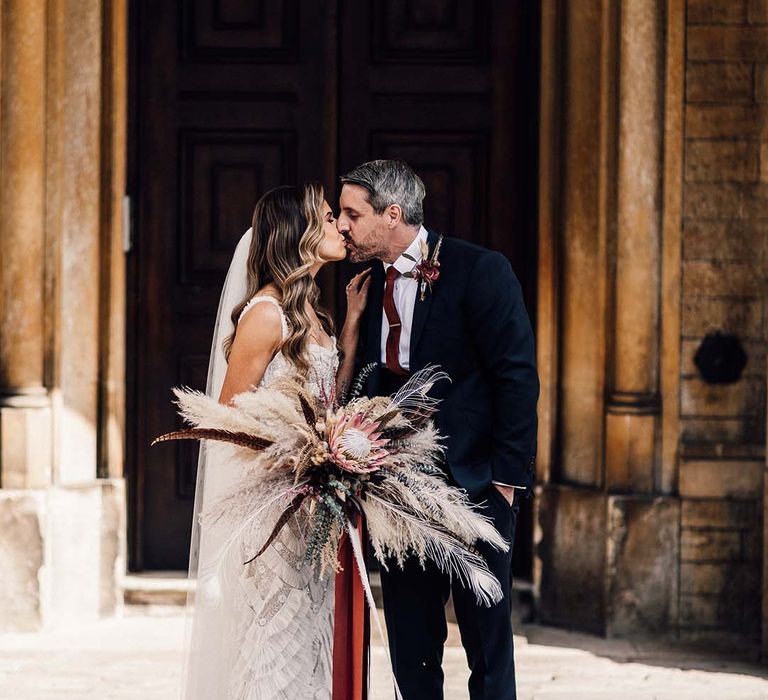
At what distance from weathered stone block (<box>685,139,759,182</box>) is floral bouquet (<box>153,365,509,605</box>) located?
111 inches

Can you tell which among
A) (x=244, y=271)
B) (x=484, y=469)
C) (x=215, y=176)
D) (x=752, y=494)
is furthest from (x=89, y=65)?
(x=752, y=494)

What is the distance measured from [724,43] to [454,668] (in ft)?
10.2

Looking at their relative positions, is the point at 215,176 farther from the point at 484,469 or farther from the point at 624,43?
the point at 484,469

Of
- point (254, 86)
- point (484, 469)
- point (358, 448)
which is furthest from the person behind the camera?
point (254, 86)

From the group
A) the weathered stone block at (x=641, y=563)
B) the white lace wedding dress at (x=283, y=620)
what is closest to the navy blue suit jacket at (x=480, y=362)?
the white lace wedding dress at (x=283, y=620)

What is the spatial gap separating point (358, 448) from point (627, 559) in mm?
2806

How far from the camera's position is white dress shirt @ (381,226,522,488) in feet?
14.5

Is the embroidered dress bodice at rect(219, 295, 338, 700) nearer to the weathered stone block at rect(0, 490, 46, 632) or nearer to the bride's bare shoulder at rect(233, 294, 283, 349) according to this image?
the bride's bare shoulder at rect(233, 294, 283, 349)

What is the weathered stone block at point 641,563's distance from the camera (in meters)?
6.34

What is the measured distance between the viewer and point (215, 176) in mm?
6879

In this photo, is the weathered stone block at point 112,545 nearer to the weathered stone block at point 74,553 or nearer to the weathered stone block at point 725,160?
the weathered stone block at point 74,553

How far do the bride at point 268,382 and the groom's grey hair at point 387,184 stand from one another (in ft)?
0.65

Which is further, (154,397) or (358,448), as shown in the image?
(154,397)

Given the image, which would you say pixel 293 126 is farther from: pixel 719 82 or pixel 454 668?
pixel 454 668
